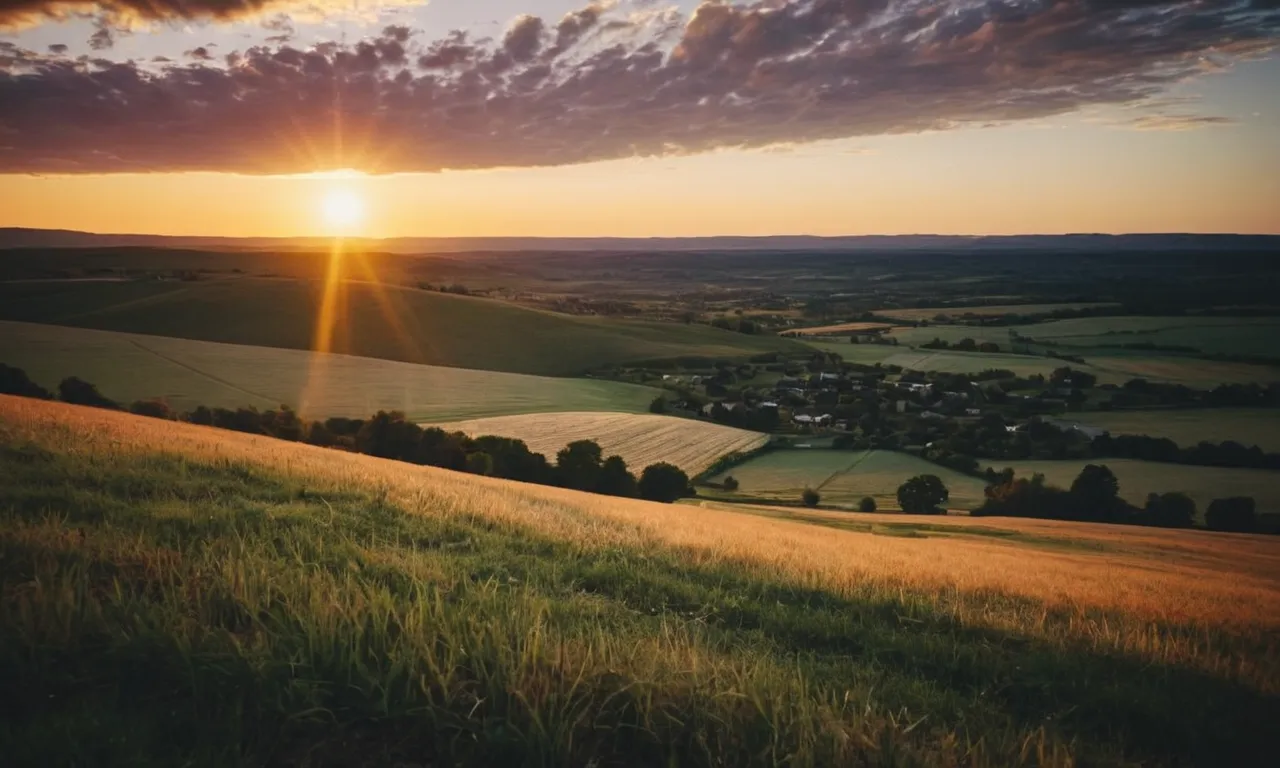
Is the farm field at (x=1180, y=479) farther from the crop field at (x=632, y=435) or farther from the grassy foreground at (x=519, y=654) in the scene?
the grassy foreground at (x=519, y=654)

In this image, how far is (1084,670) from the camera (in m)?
5.60

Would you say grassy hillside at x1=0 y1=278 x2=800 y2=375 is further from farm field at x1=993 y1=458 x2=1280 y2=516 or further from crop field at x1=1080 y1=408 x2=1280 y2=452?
farm field at x1=993 y1=458 x2=1280 y2=516

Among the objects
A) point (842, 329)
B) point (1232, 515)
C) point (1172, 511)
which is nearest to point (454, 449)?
point (1172, 511)

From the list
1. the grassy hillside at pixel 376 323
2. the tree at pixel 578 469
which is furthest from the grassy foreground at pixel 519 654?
the grassy hillside at pixel 376 323

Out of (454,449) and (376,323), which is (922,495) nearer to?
(454,449)

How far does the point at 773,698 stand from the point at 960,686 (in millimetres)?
2219

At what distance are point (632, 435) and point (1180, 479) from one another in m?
43.3

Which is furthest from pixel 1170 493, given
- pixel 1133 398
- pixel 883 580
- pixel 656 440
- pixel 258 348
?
pixel 258 348

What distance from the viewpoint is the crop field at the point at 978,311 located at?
128250 millimetres

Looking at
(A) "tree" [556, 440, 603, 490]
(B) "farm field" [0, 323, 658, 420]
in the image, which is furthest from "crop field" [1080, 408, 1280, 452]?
(A) "tree" [556, 440, 603, 490]

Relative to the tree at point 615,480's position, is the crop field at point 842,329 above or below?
above

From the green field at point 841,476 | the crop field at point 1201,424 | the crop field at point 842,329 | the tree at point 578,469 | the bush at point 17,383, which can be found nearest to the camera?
the bush at point 17,383

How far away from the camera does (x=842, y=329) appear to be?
14300 centimetres

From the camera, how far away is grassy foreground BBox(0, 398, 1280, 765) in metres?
3.44
